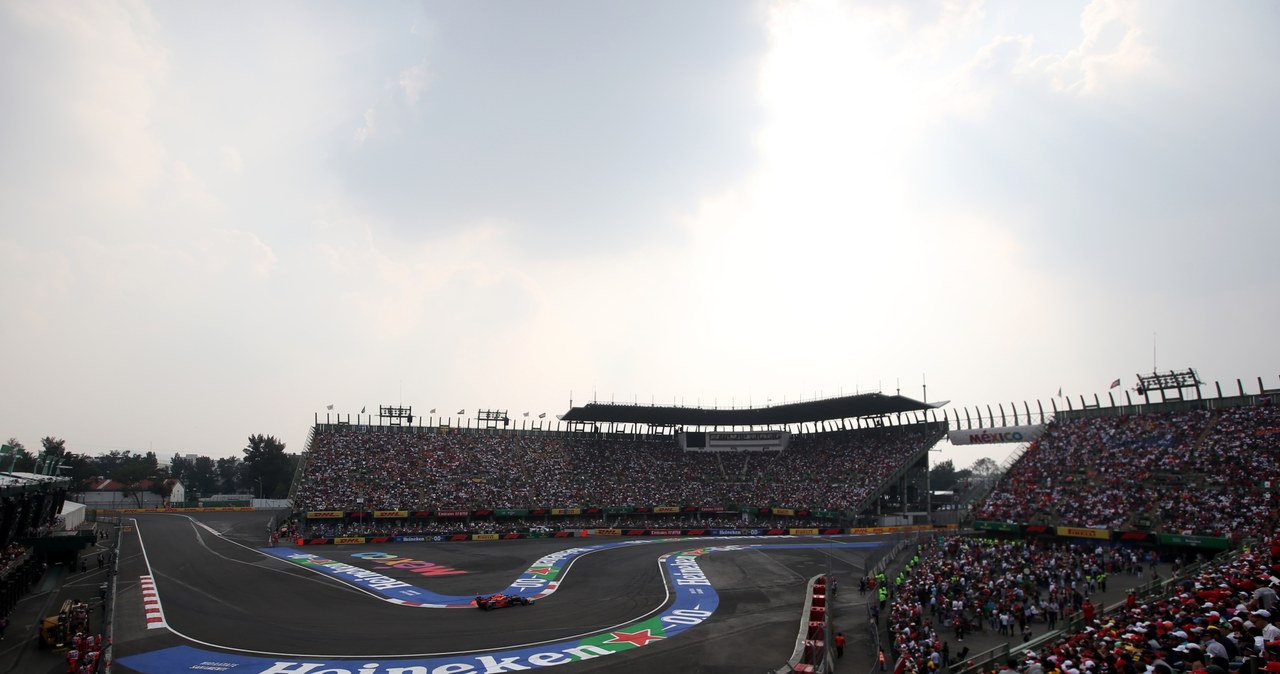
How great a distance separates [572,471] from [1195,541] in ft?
187

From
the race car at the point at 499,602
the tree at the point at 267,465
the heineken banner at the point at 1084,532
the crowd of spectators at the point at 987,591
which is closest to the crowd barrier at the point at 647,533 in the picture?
the heineken banner at the point at 1084,532

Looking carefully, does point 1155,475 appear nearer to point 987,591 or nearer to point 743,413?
point 987,591

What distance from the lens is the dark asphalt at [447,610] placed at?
80.4ft

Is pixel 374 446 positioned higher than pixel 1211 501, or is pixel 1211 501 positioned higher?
pixel 374 446

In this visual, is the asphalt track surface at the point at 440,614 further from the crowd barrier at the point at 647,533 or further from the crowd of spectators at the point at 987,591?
the crowd barrier at the point at 647,533

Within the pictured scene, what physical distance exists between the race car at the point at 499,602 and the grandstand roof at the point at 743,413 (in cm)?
4734

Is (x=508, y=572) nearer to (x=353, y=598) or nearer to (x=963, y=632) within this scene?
(x=353, y=598)

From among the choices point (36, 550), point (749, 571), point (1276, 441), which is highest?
point (1276, 441)

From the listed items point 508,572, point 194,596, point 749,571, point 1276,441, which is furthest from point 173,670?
point 1276,441

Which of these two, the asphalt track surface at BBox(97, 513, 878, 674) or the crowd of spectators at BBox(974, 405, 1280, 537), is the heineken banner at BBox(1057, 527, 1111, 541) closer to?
the crowd of spectators at BBox(974, 405, 1280, 537)

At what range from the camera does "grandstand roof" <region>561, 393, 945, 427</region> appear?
76312 millimetres

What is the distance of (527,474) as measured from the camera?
2997 inches

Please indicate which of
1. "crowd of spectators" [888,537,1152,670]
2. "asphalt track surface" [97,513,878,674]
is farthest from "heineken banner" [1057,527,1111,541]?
"asphalt track surface" [97,513,878,674]

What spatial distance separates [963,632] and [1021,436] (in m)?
45.3
